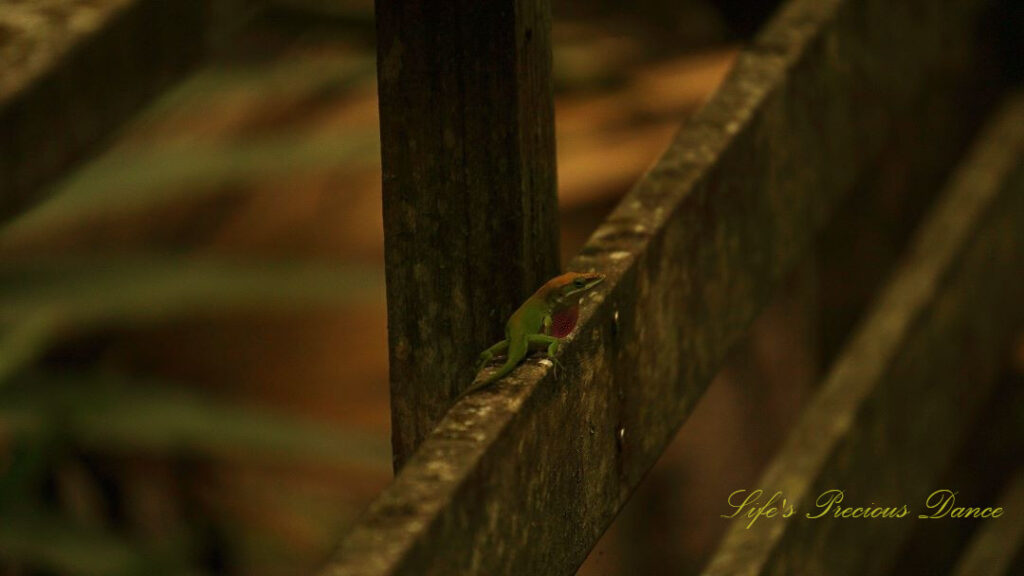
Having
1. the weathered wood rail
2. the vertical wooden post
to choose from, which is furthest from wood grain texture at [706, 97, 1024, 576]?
the vertical wooden post

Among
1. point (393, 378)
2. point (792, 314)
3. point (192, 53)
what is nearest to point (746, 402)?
point (792, 314)

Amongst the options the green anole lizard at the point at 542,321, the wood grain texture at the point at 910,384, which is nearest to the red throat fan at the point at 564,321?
the green anole lizard at the point at 542,321

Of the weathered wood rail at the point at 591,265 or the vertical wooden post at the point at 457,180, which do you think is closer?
the weathered wood rail at the point at 591,265

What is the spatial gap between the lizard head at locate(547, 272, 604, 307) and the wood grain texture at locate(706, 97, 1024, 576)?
2.39ft

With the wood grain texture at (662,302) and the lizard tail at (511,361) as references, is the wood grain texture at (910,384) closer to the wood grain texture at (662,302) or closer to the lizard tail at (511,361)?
the wood grain texture at (662,302)

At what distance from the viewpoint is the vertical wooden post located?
148 cm

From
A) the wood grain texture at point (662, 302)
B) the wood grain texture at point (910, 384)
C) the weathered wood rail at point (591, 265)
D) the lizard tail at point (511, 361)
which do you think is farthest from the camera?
the wood grain texture at point (910, 384)

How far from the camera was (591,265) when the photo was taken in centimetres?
162

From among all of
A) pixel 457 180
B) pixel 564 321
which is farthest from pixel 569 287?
pixel 457 180

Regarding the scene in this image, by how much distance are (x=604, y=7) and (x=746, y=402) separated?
3.58 feet

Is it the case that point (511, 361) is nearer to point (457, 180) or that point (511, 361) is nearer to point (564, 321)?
point (564, 321)

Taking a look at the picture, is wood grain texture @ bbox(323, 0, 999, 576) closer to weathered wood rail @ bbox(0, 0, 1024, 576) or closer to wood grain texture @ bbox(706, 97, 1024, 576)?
weathered wood rail @ bbox(0, 0, 1024, 576)

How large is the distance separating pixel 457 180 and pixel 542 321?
18 centimetres

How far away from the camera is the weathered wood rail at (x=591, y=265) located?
1142mm
